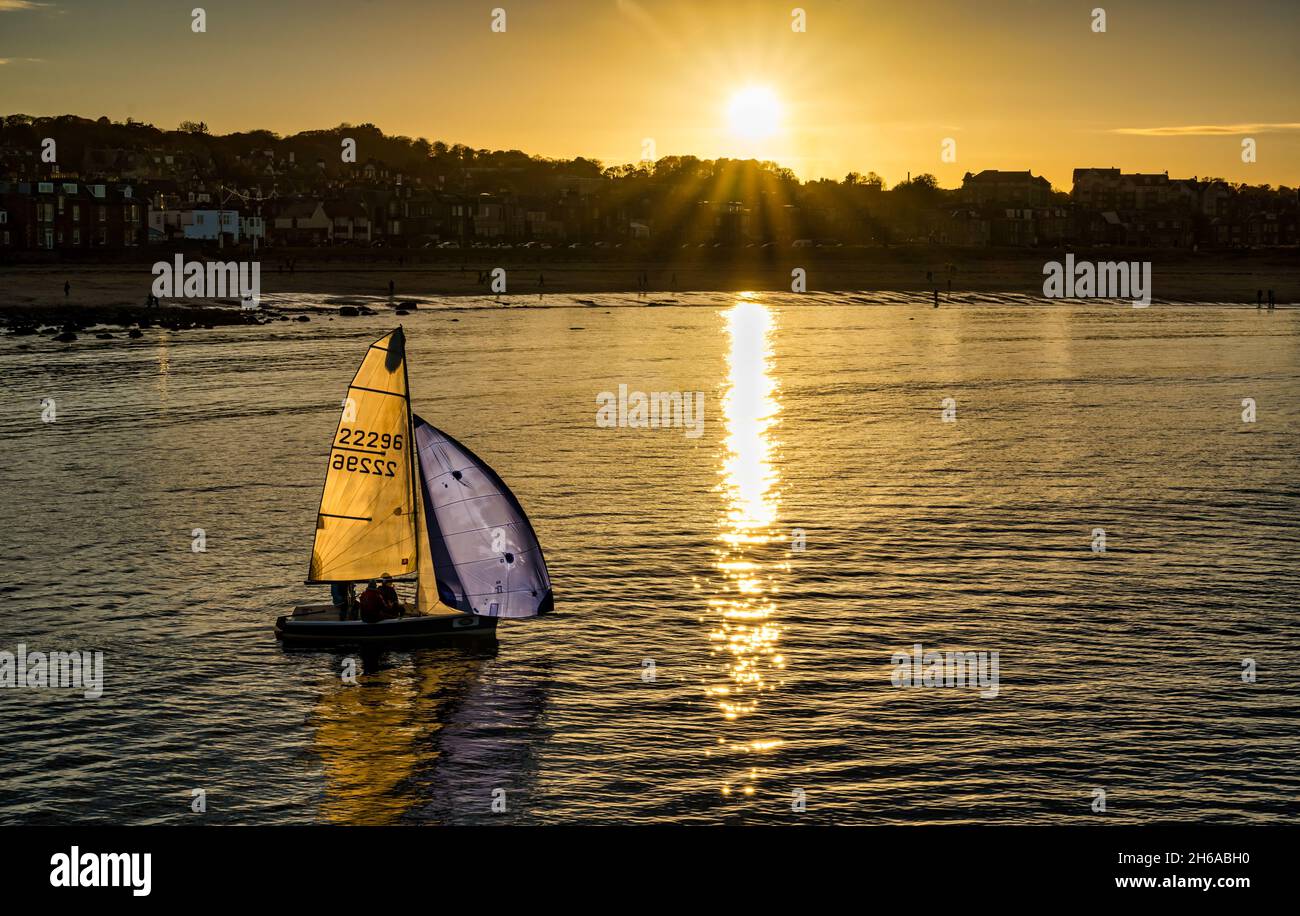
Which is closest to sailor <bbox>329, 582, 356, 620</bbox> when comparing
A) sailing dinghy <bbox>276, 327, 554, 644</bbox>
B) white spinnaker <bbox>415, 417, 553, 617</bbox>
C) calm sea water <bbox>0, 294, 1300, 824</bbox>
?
sailing dinghy <bbox>276, 327, 554, 644</bbox>

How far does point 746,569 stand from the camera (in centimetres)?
4188

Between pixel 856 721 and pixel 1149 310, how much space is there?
167m

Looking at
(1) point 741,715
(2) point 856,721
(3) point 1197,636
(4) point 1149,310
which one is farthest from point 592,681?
(4) point 1149,310

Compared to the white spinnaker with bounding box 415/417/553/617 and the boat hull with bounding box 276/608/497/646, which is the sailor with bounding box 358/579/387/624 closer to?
the boat hull with bounding box 276/608/497/646

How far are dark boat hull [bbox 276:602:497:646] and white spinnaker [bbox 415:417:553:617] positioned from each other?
442mm

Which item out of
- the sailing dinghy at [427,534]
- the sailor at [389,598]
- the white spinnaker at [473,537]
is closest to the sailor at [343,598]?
the sailing dinghy at [427,534]

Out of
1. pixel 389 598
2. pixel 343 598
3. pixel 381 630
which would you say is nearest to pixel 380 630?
pixel 381 630

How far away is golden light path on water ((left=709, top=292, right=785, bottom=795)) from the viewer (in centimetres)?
3000

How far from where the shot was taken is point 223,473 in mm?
58062

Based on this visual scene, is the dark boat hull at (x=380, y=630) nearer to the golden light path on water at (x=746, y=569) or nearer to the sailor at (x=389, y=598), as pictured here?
the sailor at (x=389, y=598)

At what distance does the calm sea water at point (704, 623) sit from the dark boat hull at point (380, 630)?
0.52m

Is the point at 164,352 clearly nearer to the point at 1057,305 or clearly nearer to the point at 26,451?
the point at 26,451

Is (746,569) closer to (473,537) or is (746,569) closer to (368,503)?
(473,537)
